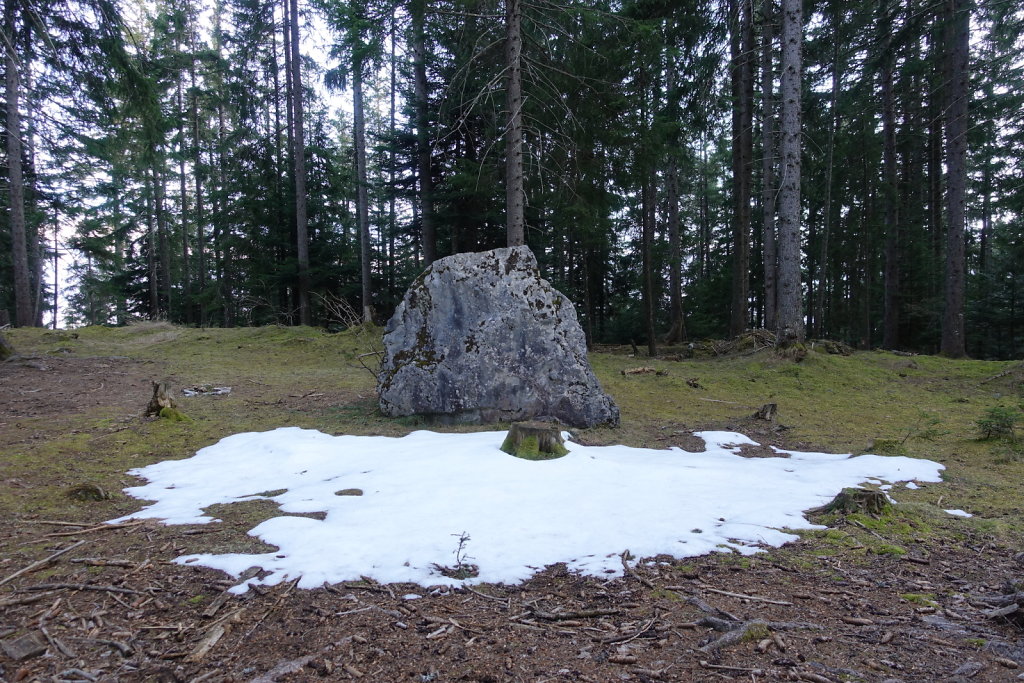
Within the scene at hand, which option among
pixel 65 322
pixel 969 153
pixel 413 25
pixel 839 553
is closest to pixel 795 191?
pixel 413 25

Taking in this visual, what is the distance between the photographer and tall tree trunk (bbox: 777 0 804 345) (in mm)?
10133

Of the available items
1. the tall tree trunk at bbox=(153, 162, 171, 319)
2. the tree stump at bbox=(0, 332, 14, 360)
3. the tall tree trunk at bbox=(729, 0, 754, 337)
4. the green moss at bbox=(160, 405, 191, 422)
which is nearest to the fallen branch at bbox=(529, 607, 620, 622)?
the green moss at bbox=(160, 405, 191, 422)

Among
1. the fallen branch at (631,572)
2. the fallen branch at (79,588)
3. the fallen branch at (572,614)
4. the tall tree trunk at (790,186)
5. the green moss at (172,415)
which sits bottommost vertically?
the fallen branch at (572,614)

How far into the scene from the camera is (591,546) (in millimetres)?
2936

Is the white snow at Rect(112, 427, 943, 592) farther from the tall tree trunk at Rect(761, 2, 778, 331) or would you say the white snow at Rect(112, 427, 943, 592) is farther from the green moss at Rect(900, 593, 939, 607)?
the tall tree trunk at Rect(761, 2, 778, 331)

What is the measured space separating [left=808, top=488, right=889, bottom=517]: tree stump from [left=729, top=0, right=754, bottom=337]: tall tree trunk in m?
10.8

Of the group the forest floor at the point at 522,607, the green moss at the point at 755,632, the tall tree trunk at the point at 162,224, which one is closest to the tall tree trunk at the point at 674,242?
the forest floor at the point at 522,607

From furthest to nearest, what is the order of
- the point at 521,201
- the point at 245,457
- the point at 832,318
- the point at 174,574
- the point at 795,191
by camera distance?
the point at 832,318, the point at 795,191, the point at 521,201, the point at 245,457, the point at 174,574

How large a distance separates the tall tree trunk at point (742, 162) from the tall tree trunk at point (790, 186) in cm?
271

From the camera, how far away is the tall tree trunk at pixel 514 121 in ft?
26.8

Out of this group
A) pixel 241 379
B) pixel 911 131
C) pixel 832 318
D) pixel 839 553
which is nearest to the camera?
pixel 839 553

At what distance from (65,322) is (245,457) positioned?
48537mm

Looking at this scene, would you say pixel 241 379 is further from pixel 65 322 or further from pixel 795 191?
pixel 65 322

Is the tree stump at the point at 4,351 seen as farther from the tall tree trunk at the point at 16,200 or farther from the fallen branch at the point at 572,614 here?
the fallen branch at the point at 572,614
